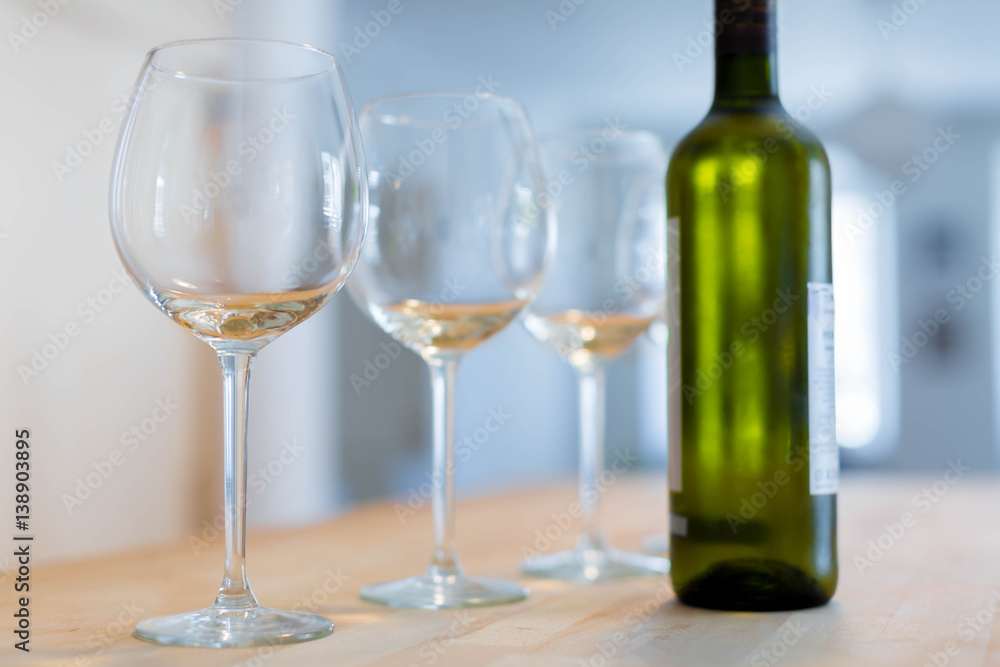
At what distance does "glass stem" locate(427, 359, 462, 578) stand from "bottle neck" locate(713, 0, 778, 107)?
0.85ft

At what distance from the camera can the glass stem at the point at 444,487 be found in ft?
2.24

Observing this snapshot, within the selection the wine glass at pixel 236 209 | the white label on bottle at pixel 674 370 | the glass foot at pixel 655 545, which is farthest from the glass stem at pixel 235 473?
the glass foot at pixel 655 545

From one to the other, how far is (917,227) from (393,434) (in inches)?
123

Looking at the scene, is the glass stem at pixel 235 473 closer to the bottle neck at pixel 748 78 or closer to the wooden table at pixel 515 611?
the wooden table at pixel 515 611

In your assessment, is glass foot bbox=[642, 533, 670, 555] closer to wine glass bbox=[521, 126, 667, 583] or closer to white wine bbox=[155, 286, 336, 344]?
wine glass bbox=[521, 126, 667, 583]

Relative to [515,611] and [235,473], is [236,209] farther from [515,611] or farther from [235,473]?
[515,611]

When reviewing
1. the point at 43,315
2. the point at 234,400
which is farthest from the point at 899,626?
the point at 43,315

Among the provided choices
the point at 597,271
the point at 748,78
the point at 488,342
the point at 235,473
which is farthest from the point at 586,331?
the point at 235,473

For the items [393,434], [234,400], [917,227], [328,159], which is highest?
[917,227]

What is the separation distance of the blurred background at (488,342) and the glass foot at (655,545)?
17 centimetres

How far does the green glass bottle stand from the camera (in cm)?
62

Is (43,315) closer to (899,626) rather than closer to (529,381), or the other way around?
(899,626)

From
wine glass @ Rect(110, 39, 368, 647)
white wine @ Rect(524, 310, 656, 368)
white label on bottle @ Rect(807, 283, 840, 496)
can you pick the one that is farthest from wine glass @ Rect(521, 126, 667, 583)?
wine glass @ Rect(110, 39, 368, 647)

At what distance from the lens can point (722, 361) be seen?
0.64 metres
